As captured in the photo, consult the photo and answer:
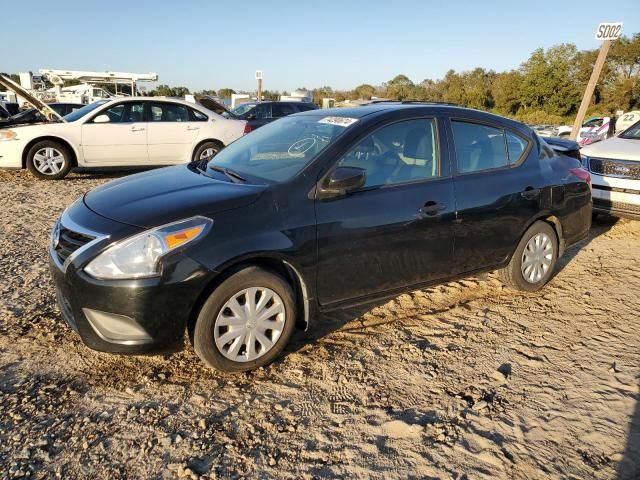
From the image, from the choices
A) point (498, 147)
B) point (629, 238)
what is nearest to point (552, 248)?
point (498, 147)

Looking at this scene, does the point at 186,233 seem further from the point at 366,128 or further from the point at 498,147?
the point at 498,147

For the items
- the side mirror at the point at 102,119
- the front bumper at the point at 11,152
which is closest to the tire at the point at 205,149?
the side mirror at the point at 102,119

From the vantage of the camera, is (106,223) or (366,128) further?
(366,128)

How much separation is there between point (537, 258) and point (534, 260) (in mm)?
45

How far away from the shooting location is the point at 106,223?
2801 millimetres

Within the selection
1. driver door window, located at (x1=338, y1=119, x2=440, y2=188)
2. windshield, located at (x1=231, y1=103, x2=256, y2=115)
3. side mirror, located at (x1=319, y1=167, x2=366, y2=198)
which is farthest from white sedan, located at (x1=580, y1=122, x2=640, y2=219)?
windshield, located at (x1=231, y1=103, x2=256, y2=115)

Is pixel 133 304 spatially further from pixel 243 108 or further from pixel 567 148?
pixel 243 108

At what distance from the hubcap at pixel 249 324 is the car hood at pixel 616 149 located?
580cm

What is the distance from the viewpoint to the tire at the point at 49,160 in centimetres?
857

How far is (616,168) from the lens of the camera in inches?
257

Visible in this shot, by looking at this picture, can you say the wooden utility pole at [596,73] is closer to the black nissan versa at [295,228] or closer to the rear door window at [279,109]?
the black nissan versa at [295,228]

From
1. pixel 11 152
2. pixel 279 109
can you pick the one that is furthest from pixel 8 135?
pixel 279 109

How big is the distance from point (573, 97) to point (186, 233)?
45797mm

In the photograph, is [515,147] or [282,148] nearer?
[282,148]
